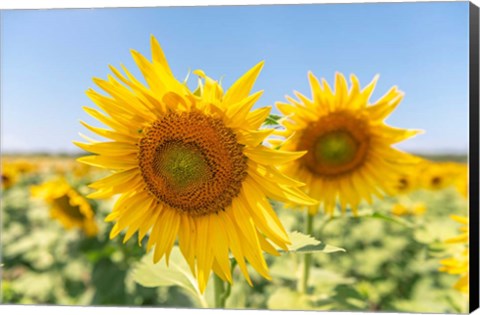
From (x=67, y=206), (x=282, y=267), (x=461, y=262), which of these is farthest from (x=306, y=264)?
(x=67, y=206)

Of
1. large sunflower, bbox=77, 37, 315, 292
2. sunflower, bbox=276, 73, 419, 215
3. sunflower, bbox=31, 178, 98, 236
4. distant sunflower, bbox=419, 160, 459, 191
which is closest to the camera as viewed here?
large sunflower, bbox=77, 37, 315, 292

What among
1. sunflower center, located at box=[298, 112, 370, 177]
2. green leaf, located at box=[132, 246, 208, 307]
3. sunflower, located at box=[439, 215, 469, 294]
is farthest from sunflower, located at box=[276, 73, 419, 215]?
green leaf, located at box=[132, 246, 208, 307]

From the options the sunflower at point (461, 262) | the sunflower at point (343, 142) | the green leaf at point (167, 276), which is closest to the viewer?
the green leaf at point (167, 276)

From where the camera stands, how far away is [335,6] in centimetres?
254

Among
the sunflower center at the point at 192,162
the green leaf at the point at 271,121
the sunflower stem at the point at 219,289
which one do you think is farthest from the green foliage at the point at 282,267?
the green leaf at the point at 271,121

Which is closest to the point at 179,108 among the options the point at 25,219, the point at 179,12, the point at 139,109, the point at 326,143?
the point at 139,109

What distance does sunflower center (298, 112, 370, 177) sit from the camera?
82.5 inches

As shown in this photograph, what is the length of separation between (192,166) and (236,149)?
0.12m

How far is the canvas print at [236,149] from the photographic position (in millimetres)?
1511

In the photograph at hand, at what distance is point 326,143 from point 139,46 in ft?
3.06

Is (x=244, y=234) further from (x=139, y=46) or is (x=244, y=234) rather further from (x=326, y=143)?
(x=139, y=46)

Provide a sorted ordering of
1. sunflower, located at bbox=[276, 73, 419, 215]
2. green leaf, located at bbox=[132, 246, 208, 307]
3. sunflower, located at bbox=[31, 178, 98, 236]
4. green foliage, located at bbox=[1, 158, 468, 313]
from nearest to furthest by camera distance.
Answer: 1. green leaf, located at bbox=[132, 246, 208, 307]
2. sunflower, located at bbox=[276, 73, 419, 215]
3. green foliage, located at bbox=[1, 158, 468, 313]
4. sunflower, located at bbox=[31, 178, 98, 236]

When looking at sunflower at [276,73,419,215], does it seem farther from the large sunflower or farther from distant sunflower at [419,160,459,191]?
distant sunflower at [419,160,459,191]

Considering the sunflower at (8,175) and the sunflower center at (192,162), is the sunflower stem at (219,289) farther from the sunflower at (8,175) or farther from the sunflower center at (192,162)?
the sunflower at (8,175)
